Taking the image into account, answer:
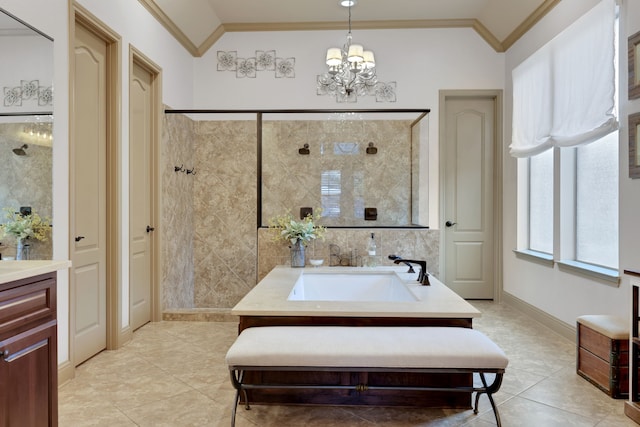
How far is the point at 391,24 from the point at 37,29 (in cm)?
365

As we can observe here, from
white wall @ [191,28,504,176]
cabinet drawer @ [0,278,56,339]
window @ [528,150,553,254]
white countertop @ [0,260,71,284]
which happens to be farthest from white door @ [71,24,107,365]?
window @ [528,150,553,254]

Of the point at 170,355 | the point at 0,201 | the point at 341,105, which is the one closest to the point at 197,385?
the point at 170,355

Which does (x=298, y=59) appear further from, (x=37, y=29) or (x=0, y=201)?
(x=0, y=201)

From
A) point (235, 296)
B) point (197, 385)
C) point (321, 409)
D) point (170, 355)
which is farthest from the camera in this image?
point (235, 296)

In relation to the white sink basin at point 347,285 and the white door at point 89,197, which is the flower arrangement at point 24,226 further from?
the white sink basin at point 347,285

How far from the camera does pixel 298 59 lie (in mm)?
4949

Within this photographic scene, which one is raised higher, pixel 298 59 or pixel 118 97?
pixel 298 59

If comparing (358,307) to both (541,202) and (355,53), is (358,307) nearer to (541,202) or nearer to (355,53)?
(355,53)

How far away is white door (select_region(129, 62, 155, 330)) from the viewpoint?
3.54 metres

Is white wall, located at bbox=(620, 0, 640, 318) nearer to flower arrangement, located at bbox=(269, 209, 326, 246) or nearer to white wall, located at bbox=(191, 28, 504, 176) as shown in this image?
white wall, located at bbox=(191, 28, 504, 176)

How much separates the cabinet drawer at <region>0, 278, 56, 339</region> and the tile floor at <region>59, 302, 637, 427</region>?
0.81m

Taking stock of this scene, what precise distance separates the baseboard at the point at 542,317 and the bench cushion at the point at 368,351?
6.20ft

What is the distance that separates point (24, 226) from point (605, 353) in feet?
11.0

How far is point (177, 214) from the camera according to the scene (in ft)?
14.8
